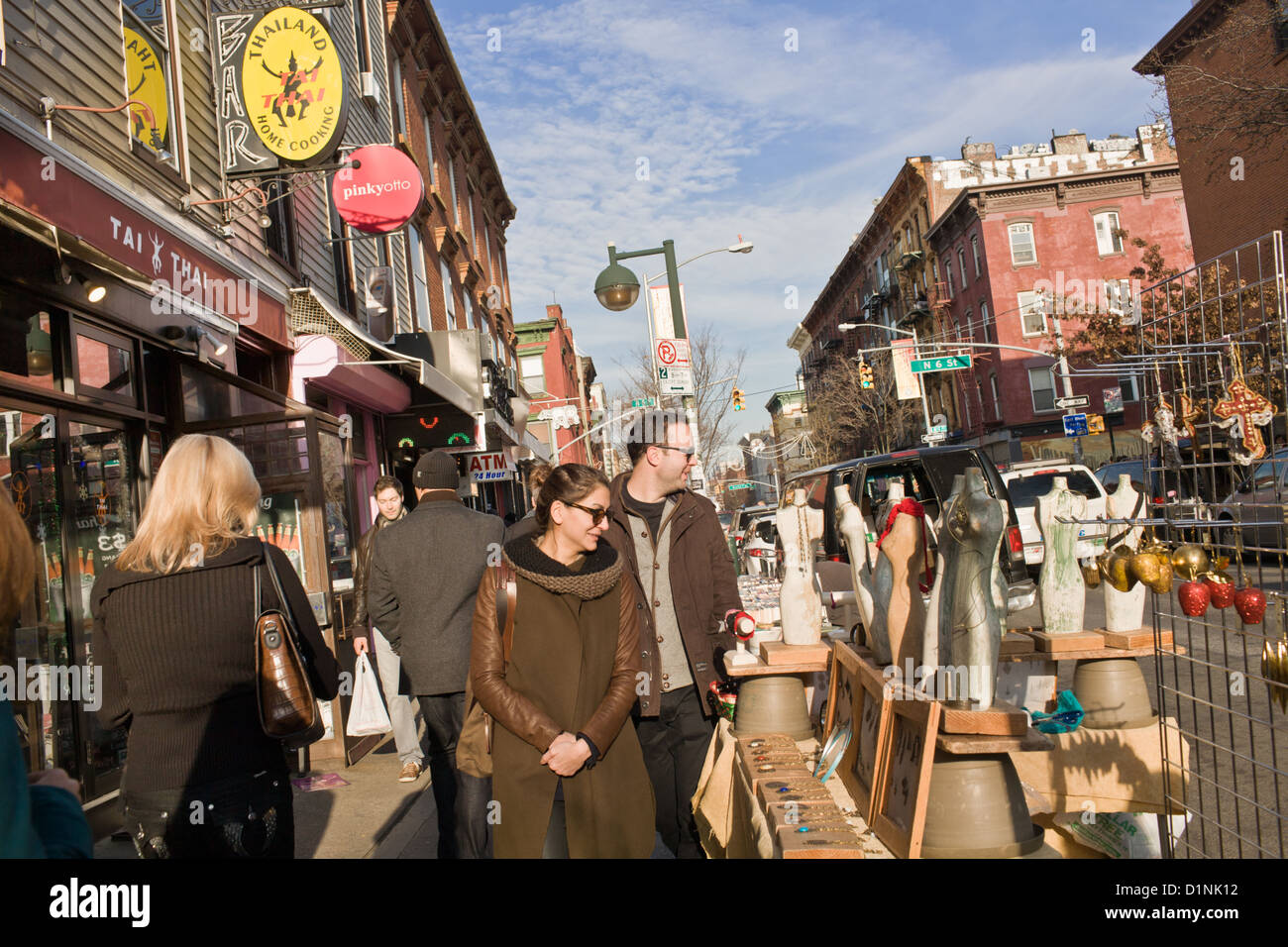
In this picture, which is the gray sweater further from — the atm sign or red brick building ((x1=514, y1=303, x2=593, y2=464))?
red brick building ((x1=514, y1=303, x2=593, y2=464))

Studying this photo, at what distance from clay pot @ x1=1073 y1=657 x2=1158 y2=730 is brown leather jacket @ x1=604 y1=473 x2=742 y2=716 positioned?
4.86ft

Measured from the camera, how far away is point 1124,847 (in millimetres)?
3225

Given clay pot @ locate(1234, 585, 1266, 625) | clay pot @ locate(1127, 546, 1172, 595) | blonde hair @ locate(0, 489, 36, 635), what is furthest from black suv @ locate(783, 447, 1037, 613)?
blonde hair @ locate(0, 489, 36, 635)

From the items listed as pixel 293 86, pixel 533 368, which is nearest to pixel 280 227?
pixel 293 86

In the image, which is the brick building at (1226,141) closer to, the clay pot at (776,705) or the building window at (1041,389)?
the building window at (1041,389)

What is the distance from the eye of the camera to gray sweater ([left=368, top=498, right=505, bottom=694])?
178 inches

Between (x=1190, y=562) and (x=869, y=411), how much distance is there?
1760 inches

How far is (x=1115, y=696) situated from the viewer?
12.1 feet

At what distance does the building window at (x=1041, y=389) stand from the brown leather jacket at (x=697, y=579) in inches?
1518

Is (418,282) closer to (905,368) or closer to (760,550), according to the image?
(760,550)

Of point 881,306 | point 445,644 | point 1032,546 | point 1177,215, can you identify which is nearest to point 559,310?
point 881,306
